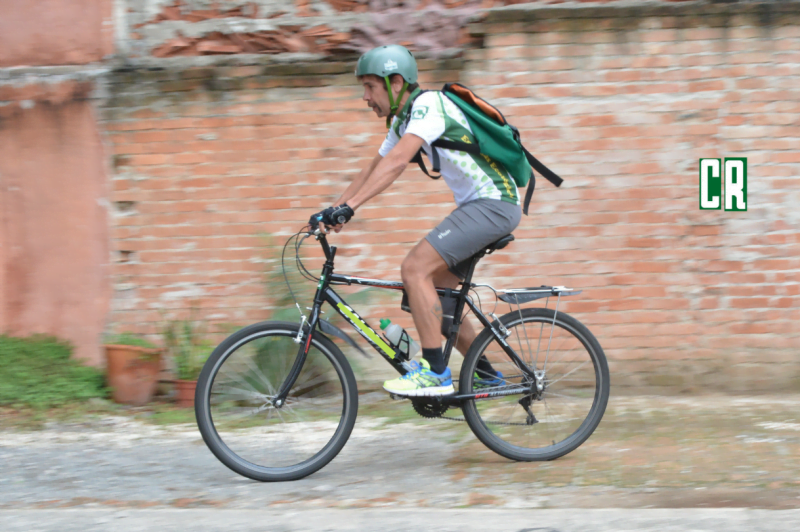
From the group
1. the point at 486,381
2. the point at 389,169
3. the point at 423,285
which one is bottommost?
the point at 486,381

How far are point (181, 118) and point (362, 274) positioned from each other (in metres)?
1.67

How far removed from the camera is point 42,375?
533 cm

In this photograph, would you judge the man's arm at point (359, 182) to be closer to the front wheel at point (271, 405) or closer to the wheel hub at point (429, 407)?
the front wheel at point (271, 405)

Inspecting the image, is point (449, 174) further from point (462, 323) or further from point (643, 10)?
point (643, 10)

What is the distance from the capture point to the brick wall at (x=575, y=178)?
17.2ft

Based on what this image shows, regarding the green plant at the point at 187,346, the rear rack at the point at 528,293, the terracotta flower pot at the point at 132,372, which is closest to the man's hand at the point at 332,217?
the rear rack at the point at 528,293

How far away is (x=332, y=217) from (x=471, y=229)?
70 cm

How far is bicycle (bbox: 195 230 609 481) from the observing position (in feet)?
12.3

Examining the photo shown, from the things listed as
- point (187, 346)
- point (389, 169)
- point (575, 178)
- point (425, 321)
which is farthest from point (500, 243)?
point (187, 346)

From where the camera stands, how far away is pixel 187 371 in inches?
209

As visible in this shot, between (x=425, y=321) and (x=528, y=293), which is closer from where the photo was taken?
(x=425, y=321)

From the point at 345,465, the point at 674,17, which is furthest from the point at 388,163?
the point at 674,17

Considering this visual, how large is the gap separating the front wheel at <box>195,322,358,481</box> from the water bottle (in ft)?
0.90

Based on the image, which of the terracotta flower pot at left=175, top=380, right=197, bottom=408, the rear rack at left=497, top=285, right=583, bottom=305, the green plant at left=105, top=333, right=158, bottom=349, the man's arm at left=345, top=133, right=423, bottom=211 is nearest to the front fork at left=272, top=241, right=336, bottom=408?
the man's arm at left=345, top=133, right=423, bottom=211
